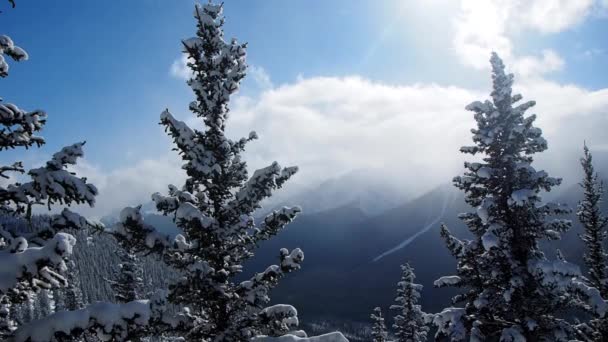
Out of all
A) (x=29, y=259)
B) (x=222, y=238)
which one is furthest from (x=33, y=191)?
(x=222, y=238)

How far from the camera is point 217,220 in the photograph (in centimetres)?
1248

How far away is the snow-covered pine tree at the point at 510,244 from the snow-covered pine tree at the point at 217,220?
28.0 feet

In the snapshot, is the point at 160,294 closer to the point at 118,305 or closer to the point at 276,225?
the point at 118,305

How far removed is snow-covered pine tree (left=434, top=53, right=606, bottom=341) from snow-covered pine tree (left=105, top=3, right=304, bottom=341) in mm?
8530

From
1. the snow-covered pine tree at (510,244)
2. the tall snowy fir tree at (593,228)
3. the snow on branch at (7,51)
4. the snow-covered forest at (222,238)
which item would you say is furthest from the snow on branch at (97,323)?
the tall snowy fir tree at (593,228)

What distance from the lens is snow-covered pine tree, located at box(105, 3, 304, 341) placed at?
11414 mm

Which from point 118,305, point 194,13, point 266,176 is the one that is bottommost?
point 118,305

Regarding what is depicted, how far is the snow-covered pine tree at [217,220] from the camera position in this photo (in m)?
11.4

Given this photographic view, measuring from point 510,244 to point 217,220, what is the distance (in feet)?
37.9

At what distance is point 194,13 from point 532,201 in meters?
13.6

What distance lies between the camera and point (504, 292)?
51.1 ft

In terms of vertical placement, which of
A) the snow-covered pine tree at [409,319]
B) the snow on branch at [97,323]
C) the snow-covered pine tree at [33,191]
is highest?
the snow-covered pine tree at [33,191]

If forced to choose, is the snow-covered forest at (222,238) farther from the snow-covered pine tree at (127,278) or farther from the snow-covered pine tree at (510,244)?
the snow-covered pine tree at (127,278)

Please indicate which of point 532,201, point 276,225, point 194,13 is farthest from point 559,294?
point 194,13
